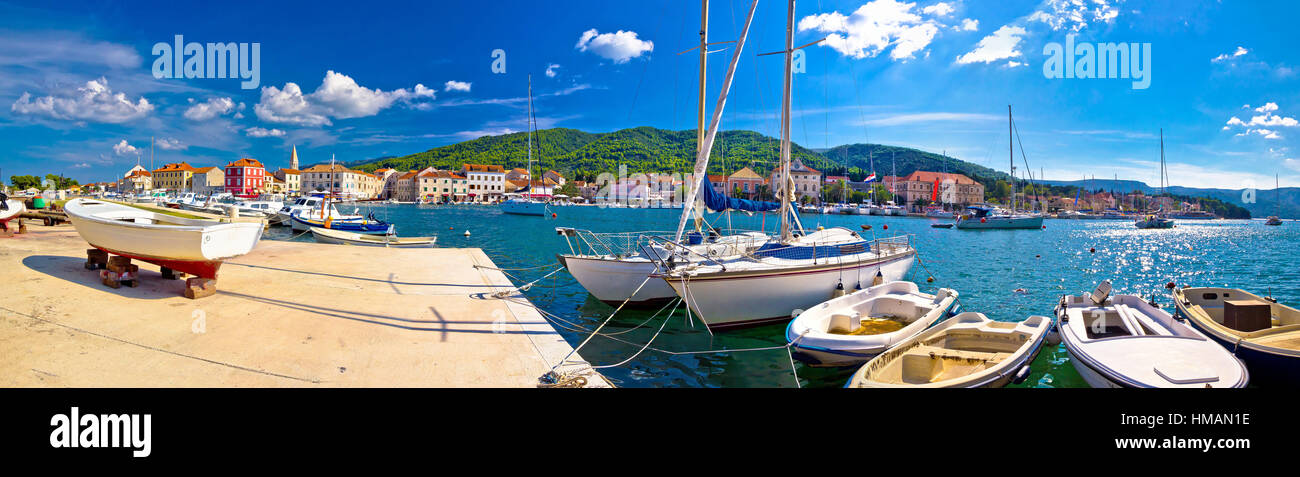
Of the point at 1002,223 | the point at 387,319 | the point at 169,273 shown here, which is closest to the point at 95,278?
the point at 169,273

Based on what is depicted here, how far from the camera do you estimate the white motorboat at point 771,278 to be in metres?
9.85

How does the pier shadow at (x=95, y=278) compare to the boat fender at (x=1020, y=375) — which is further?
the pier shadow at (x=95, y=278)

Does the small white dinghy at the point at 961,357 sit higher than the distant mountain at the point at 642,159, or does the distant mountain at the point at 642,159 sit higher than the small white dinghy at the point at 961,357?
the distant mountain at the point at 642,159

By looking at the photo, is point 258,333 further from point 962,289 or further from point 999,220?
point 999,220

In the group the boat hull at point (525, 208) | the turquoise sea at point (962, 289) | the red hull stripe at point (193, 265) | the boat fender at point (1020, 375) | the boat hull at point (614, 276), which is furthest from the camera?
the boat hull at point (525, 208)

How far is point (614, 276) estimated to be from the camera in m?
11.6

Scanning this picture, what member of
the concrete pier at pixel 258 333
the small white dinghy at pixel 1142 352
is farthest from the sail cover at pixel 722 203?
the small white dinghy at pixel 1142 352

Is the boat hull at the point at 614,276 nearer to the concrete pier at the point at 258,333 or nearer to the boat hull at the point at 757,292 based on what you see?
the boat hull at the point at 757,292

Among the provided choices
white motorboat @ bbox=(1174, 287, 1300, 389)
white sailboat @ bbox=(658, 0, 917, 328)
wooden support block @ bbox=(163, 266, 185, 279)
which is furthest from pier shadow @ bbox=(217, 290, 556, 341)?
white motorboat @ bbox=(1174, 287, 1300, 389)

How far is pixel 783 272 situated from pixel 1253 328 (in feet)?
24.8

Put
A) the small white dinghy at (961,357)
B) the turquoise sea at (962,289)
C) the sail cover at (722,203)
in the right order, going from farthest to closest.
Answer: the sail cover at (722,203) → the turquoise sea at (962,289) → the small white dinghy at (961,357)

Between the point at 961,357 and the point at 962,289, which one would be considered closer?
the point at 961,357

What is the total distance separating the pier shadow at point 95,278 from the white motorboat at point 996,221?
67.2 metres

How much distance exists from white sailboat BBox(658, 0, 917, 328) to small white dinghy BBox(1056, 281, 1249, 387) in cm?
412
